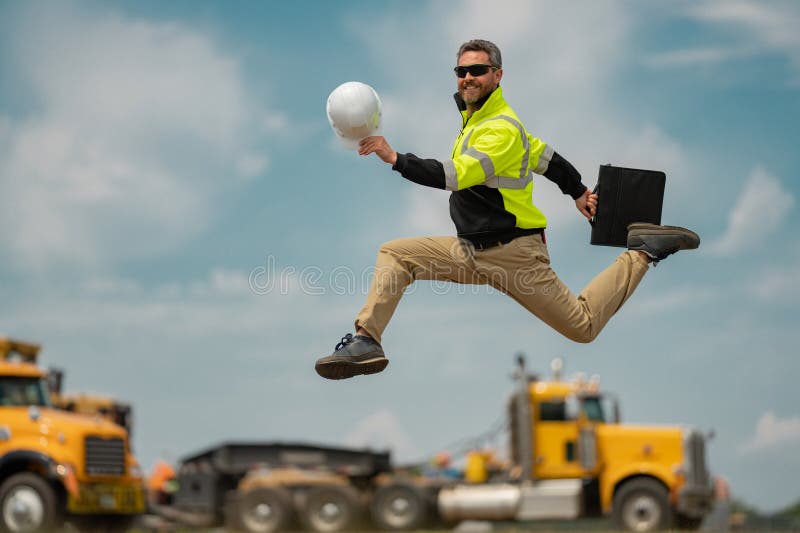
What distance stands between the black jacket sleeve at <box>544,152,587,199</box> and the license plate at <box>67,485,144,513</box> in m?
13.4

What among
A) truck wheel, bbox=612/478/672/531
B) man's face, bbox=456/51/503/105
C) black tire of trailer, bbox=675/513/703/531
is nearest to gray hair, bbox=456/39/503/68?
man's face, bbox=456/51/503/105

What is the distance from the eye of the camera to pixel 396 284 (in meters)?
5.48

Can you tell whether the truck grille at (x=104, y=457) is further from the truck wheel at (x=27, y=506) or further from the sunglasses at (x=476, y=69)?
the sunglasses at (x=476, y=69)

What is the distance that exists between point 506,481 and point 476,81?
1834 cm

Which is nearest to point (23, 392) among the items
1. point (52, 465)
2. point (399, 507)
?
point (52, 465)

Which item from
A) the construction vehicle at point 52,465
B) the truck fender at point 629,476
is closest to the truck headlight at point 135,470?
the construction vehicle at point 52,465

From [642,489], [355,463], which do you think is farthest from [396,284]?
[355,463]

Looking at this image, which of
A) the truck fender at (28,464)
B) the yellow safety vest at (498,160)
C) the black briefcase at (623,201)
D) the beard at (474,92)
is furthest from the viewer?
the truck fender at (28,464)

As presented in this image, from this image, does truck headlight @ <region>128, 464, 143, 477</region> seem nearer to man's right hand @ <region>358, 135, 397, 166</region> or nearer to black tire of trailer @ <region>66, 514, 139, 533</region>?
black tire of trailer @ <region>66, 514, 139, 533</region>

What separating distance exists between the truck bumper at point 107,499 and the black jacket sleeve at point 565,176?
13.4 meters

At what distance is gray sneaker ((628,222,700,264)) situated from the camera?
232 inches

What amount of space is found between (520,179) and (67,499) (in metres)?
14.1

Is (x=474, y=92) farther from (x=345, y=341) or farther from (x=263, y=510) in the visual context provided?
(x=263, y=510)

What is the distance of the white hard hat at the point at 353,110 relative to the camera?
4.88m
